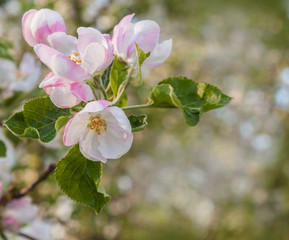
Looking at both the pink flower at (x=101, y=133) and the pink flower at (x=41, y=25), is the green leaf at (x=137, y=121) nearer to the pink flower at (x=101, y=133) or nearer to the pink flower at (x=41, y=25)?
the pink flower at (x=101, y=133)

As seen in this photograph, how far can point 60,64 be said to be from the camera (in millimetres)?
383

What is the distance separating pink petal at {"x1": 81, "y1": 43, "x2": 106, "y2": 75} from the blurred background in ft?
3.06

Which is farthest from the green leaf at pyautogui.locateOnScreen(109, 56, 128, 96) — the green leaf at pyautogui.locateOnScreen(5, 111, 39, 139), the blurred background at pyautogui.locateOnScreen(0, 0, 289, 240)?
the blurred background at pyautogui.locateOnScreen(0, 0, 289, 240)

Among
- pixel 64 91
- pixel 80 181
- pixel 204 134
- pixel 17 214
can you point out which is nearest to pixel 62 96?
pixel 64 91

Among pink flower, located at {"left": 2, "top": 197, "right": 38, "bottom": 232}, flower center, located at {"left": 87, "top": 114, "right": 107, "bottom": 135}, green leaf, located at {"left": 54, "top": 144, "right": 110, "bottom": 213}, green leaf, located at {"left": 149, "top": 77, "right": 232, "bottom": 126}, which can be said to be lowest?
pink flower, located at {"left": 2, "top": 197, "right": 38, "bottom": 232}

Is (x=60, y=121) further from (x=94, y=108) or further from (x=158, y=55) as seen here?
(x=158, y=55)

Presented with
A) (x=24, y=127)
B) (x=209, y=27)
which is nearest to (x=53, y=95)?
(x=24, y=127)

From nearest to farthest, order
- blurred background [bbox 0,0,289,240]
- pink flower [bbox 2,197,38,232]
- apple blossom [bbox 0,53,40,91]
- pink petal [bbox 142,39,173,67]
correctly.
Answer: pink petal [bbox 142,39,173,67] < pink flower [bbox 2,197,38,232] < apple blossom [bbox 0,53,40,91] < blurred background [bbox 0,0,289,240]

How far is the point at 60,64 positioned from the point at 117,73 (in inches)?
3.2

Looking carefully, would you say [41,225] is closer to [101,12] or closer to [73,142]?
[73,142]

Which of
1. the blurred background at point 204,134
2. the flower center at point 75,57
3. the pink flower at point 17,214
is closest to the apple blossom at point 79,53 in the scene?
the flower center at point 75,57

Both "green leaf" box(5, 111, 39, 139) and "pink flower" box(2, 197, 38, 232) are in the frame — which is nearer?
"green leaf" box(5, 111, 39, 139)

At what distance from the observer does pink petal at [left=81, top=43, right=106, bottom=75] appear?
40 cm

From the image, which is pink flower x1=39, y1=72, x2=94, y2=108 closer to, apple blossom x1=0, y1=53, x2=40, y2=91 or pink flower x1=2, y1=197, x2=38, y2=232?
pink flower x1=2, y1=197, x2=38, y2=232
